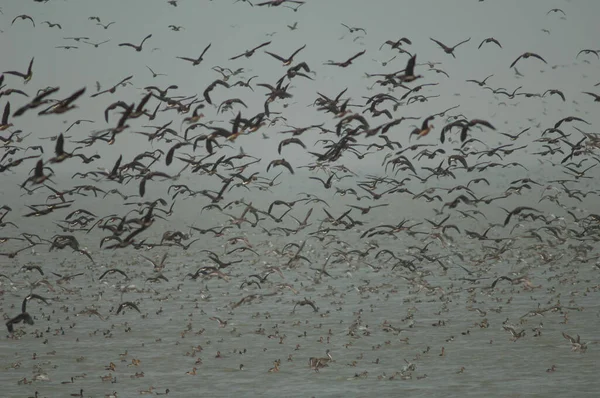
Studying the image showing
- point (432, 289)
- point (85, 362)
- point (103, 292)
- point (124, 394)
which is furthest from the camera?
point (103, 292)

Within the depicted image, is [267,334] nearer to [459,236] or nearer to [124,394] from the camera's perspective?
[124,394]

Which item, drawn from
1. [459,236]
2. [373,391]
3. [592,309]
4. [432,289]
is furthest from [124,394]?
[459,236]

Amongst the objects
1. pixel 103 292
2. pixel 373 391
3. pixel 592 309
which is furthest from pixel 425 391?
pixel 103 292

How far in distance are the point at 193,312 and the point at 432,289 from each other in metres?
10.2

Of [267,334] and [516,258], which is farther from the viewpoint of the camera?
[516,258]

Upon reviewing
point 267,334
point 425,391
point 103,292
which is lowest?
point 425,391

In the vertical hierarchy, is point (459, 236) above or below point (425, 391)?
above

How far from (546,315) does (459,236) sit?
86.9 ft

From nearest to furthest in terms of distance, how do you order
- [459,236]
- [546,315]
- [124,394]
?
1. [124,394]
2. [546,315]
3. [459,236]

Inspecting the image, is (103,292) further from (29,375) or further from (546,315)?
(546,315)

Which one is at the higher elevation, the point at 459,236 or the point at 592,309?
the point at 459,236

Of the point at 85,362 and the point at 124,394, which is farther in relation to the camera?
the point at 85,362

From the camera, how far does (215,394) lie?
21719mm

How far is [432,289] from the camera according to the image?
108ft
